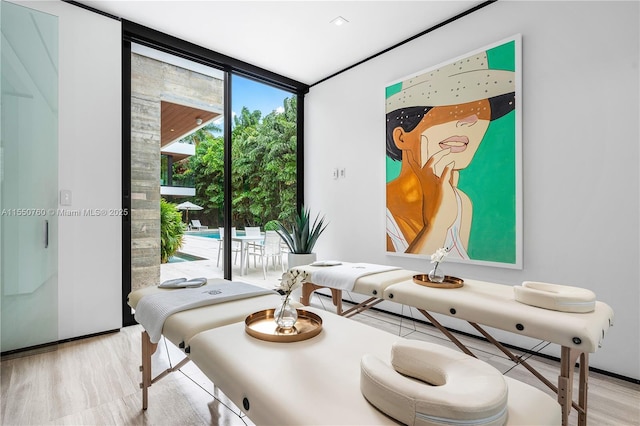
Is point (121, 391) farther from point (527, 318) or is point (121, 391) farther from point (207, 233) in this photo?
point (527, 318)

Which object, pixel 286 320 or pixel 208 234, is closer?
pixel 286 320

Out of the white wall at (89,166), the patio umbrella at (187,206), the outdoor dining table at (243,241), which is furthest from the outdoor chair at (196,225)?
the white wall at (89,166)

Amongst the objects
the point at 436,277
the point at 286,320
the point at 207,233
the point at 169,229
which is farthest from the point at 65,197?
the point at 436,277

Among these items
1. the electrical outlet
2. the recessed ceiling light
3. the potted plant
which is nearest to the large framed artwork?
the recessed ceiling light

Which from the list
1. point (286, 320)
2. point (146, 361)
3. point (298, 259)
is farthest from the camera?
point (298, 259)

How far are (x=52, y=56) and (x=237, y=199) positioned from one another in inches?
76.6

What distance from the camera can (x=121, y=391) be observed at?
6.06 feet

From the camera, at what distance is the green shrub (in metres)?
3.36

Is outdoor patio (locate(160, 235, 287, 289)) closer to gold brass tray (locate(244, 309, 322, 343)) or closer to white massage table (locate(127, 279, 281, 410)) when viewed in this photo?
white massage table (locate(127, 279, 281, 410))

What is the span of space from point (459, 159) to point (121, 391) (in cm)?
280

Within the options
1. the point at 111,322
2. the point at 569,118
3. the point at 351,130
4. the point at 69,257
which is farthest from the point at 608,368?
the point at 69,257

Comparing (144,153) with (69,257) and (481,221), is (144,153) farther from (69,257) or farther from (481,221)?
(481,221)

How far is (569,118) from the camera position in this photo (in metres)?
2.20

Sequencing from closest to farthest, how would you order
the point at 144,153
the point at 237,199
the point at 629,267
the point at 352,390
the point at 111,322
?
the point at 352,390
the point at 629,267
the point at 111,322
the point at 144,153
the point at 237,199
